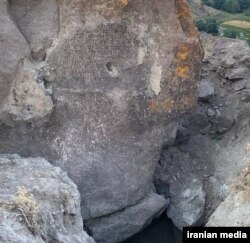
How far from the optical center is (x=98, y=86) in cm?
1213

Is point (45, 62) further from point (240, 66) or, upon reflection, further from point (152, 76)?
point (240, 66)

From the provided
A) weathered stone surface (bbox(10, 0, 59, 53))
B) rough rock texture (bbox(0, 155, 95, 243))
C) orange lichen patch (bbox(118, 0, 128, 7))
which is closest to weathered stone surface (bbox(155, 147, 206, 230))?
rough rock texture (bbox(0, 155, 95, 243))

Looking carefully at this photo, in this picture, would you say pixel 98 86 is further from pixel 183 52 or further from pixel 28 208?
pixel 28 208

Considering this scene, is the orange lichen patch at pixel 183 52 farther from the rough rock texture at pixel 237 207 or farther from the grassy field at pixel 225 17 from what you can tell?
the grassy field at pixel 225 17

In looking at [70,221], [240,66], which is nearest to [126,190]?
[70,221]

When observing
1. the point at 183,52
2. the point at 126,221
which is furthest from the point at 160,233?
the point at 183,52

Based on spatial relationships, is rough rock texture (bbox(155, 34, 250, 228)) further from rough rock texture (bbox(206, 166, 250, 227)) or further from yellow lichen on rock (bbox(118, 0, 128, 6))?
yellow lichen on rock (bbox(118, 0, 128, 6))

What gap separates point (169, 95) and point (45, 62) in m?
2.40

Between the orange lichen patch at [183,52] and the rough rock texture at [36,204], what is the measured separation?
130 inches

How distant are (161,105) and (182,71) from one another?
29.9 inches

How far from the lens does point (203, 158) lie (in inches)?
548

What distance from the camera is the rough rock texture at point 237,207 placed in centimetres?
965

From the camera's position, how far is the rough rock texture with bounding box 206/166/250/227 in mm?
9648

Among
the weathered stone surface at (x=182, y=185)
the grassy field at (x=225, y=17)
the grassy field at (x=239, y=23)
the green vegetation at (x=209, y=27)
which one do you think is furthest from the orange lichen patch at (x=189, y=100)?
the grassy field at (x=239, y=23)
